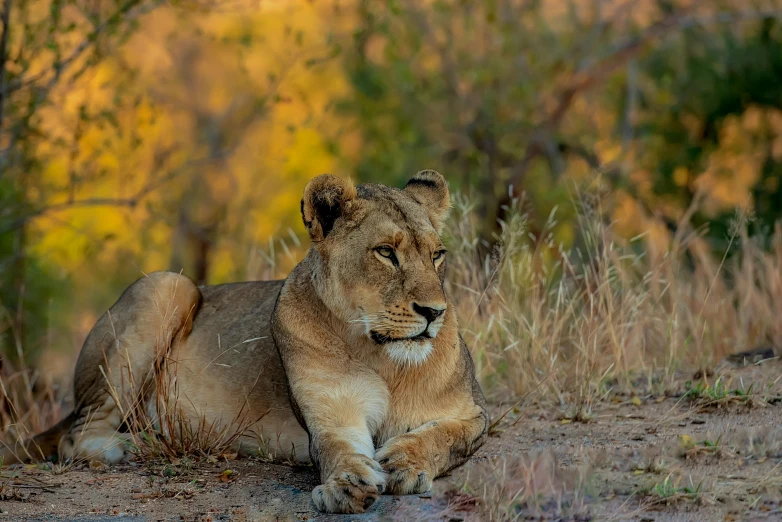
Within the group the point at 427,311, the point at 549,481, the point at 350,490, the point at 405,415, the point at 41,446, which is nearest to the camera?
the point at 350,490

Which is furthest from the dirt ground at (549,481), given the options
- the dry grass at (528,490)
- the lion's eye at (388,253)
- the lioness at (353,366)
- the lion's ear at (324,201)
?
the lion's ear at (324,201)

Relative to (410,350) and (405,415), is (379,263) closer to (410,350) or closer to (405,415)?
(410,350)

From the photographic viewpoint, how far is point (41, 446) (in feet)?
18.3

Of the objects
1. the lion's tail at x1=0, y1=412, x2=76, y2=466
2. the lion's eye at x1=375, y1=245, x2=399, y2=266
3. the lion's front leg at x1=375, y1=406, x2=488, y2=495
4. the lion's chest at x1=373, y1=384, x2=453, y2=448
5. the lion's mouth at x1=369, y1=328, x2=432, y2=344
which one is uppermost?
the lion's eye at x1=375, y1=245, x2=399, y2=266

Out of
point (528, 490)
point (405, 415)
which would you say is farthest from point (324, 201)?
point (528, 490)

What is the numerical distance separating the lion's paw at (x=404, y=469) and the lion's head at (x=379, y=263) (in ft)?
1.20

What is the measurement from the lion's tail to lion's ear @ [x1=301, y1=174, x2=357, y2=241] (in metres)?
1.91

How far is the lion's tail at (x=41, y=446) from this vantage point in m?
5.41

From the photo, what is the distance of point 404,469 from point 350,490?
296 mm

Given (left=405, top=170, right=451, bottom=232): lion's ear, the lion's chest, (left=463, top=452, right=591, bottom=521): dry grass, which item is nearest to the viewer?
(left=463, top=452, right=591, bottom=521): dry grass

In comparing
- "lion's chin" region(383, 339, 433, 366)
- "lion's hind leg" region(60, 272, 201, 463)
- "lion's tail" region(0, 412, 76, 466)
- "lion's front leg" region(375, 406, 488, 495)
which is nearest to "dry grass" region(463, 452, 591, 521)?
"lion's front leg" region(375, 406, 488, 495)

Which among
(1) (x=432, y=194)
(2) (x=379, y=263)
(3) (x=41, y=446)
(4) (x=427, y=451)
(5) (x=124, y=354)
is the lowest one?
(3) (x=41, y=446)

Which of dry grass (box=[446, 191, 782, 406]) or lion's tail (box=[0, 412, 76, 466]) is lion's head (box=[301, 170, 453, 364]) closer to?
dry grass (box=[446, 191, 782, 406])

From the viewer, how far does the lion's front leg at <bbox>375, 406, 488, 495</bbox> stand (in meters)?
4.11
